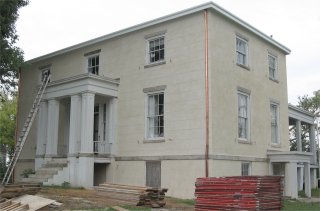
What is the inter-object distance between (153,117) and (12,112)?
2794cm

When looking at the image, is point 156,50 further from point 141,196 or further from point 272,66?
point 141,196

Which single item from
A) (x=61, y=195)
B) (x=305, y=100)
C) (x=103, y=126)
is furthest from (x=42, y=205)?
(x=305, y=100)

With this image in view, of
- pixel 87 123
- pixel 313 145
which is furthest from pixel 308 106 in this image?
pixel 87 123

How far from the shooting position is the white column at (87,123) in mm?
21266

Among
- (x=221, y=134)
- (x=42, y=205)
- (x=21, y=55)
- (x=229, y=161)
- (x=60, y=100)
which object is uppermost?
(x=21, y=55)

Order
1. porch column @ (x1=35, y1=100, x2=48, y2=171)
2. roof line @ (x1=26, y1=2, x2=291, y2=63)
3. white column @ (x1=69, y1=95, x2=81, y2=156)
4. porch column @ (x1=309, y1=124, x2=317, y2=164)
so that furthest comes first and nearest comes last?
1. porch column @ (x1=309, y1=124, x2=317, y2=164)
2. porch column @ (x1=35, y1=100, x2=48, y2=171)
3. white column @ (x1=69, y1=95, x2=81, y2=156)
4. roof line @ (x1=26, y1=2, x2=291, y2=63)

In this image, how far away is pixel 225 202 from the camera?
13125 mm

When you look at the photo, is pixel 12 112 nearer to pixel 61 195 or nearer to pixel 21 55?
pixel 21 55

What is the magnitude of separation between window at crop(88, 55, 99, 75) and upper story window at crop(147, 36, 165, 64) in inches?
161

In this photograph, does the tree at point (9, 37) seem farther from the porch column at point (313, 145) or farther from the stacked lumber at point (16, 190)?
the porch column at point (313, 145)

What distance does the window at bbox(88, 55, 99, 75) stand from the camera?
24953 millimetres

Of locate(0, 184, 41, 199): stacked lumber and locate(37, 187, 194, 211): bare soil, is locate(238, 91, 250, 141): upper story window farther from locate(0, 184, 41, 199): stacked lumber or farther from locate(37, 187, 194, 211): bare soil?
locate(0, 184, 41, 199): stacked lumber

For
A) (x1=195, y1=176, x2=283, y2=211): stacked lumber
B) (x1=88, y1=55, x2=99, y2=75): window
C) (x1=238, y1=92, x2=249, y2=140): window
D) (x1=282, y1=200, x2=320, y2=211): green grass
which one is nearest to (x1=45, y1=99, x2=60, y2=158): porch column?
(x1=88, y1=55, x2=99, y2=75): window

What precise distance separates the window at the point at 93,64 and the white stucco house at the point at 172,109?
0.20 ft
